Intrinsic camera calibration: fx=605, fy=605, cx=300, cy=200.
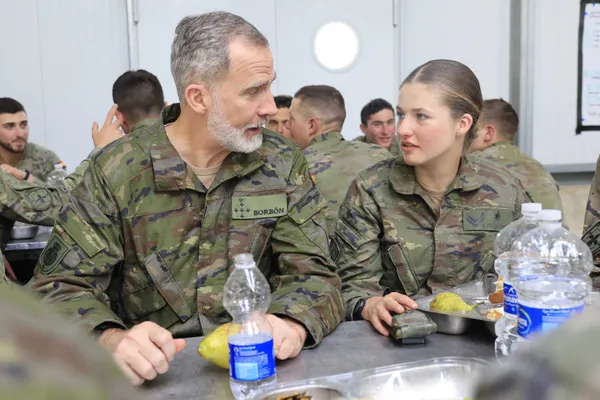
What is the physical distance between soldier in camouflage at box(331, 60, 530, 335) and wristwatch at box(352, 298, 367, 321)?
8.4 inches

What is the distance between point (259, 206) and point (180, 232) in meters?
0.24

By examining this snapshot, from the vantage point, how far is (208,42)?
1765 millimetres

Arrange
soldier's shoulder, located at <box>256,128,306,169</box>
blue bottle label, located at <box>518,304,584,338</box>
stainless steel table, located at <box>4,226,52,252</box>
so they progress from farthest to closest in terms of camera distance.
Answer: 1. stainless steel table, located at <box>4,226,52,252</box>
2. soldier's shoulder, located at <box>256,128,306,169</box>
3. blue bottle label, located at <box>518,304,584,338</box>

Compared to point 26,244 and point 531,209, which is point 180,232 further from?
point 26,244

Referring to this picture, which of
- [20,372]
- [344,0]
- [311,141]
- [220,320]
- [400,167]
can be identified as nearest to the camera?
[20,372]

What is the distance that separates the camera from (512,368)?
1.15 ft

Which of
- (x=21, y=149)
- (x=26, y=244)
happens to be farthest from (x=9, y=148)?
(x=26, y=244)

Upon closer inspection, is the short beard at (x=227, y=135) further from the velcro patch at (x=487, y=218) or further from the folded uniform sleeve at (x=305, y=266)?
the velcro patch at (x=487, y=218)

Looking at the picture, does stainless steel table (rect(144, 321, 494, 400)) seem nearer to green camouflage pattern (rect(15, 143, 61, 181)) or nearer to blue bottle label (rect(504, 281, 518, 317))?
blue bottle label (rect(504, 281, 518, 317))

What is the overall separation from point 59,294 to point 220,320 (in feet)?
1.43

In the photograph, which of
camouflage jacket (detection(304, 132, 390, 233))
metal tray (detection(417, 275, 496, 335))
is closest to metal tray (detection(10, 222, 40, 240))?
camouflage jacket (detection(304, 132, 390, 233))

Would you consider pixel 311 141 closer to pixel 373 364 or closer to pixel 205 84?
pixel 205 84

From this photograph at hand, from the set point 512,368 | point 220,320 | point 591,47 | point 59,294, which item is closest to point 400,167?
point 220,320

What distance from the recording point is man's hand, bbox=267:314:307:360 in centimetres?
132
